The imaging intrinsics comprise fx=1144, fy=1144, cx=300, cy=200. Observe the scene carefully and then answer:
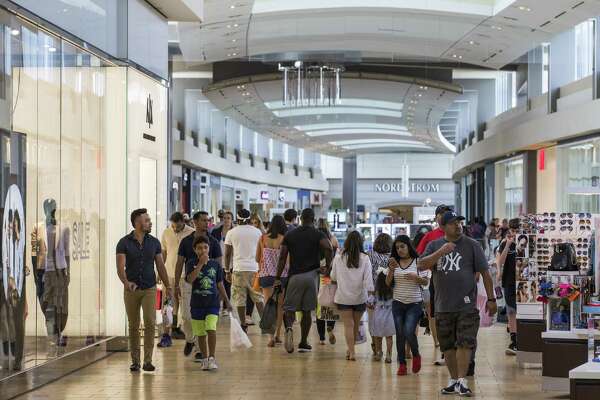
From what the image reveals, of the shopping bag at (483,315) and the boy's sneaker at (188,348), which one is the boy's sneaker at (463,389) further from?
the boy's sneaker at (188,348)

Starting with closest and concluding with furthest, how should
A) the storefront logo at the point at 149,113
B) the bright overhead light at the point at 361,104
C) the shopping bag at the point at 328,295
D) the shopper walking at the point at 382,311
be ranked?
the shopper walking at the point at 382,311 < the shopping bag at the point at 328,295 < the storefront logo at the point at 149,113 < the bright overhead light at the point at 361,104

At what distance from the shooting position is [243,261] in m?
15.5

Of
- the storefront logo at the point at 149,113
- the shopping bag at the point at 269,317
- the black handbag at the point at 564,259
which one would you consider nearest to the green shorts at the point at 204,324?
the shopping bag at the point at 269,317

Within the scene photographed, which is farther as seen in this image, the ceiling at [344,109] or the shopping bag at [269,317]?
the ceiling at [344,109]

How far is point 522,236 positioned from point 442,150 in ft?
119

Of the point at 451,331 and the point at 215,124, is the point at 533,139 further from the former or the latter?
the point at 451,331

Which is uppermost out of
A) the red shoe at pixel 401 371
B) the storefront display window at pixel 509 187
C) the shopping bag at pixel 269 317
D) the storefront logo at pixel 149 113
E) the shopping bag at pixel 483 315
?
the storefront logo at pixel 149 113

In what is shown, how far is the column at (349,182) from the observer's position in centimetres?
3809

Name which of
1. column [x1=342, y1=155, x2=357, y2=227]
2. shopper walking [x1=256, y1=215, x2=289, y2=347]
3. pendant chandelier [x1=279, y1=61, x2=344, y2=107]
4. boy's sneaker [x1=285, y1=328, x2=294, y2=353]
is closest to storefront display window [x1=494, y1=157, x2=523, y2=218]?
pendant chandelier [x1=279, y1=61, x2=344, y2=107]

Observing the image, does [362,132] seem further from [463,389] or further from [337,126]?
[463,389]

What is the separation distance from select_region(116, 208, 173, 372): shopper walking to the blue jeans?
90.2 inches

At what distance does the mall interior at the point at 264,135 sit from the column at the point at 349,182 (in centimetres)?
673

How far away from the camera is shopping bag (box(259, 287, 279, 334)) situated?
43.6 ft

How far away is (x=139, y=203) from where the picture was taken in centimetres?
1438
